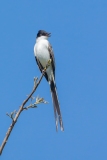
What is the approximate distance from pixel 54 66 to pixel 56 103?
6.48 ft

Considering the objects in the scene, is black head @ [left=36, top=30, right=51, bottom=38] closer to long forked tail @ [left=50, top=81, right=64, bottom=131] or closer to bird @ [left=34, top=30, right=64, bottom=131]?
bird @ [left=34, top=30, right=64, bottom=131]

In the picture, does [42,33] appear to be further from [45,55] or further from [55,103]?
[55,103]

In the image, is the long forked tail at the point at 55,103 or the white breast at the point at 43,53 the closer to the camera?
the long forked tail at the point at 55,103

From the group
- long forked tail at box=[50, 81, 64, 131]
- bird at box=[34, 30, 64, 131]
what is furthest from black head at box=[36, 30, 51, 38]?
long forked tail at box=[50, 81, 64, 131]

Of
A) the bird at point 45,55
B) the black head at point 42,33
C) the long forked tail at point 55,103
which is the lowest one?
the long forked tail at point 55,103

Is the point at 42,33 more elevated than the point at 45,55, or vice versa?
the point at 42,33

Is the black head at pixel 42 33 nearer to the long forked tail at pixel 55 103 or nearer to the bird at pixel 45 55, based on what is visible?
the bird at pixel 45 55

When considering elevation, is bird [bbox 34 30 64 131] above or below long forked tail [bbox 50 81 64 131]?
above

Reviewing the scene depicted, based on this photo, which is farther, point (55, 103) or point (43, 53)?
point (43, 53)

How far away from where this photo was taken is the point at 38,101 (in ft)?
13.0

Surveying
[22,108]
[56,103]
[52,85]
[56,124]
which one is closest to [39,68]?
[52,85]

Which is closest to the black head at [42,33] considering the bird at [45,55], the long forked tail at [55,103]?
the bird at [45,55]

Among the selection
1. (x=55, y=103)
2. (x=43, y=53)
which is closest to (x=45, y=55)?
(x=43, y=53)

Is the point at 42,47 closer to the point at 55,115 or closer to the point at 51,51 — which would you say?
the point at 51,51
